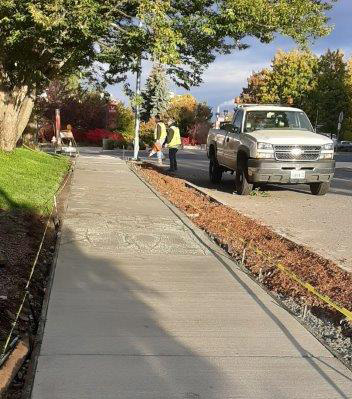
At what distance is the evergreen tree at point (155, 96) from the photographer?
66.0 m

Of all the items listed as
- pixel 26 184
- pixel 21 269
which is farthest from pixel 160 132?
pixel 21 269

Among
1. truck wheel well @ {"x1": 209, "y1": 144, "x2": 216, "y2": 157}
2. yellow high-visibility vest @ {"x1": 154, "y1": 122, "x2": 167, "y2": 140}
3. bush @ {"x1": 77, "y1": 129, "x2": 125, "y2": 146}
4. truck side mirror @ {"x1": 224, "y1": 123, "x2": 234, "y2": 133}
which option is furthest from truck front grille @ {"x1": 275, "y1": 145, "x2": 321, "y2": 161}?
bush @ {"x1": 77, "y1": 129, "x2": 125, "y2": 146}

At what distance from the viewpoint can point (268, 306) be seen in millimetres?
4703

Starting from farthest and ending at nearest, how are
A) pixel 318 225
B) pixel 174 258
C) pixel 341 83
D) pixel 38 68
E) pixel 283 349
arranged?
pixel 341 83
pixel 38 68
pixel 318 225
pixel 174 258
pixel 283 349

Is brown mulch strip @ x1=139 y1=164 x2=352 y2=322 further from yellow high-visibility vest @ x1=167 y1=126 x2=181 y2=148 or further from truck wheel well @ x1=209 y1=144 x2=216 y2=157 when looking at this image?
yellow high-visibility vest @ x1=167 y1=126 x2=181 y2=148

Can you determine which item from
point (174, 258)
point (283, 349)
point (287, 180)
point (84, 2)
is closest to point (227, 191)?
point (287, 180)

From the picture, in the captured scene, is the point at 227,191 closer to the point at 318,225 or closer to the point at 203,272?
the point at 318,225

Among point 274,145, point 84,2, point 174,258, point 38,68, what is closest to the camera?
point 174,258

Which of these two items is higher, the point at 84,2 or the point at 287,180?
the point at 84,2

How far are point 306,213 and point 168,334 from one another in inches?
262

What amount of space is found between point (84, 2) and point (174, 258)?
6.76 metres

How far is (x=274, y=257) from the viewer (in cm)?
664

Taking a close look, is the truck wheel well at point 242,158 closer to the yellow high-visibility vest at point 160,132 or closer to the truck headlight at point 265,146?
the truck headlight at point 265,146

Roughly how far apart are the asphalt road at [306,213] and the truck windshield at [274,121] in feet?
5.44
